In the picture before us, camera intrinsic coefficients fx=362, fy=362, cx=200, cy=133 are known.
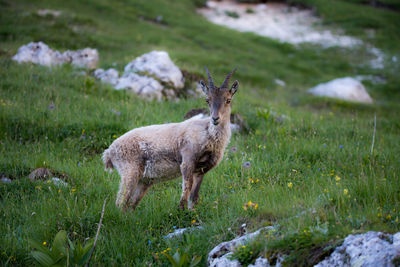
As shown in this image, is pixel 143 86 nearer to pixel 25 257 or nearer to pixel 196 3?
pixel 25 257

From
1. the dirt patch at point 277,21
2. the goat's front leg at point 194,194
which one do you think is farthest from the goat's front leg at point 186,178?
the dirt patch at point 277,21

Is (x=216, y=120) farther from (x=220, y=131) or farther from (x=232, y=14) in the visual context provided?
(x=232, y=14)

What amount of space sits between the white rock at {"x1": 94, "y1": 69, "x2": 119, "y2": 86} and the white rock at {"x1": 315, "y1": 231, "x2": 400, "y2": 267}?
37.3 feet

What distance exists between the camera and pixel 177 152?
21.2 ft

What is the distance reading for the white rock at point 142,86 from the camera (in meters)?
13.3

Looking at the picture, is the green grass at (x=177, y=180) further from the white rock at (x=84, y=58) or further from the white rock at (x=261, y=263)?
the white rock at (x=84, y=58)

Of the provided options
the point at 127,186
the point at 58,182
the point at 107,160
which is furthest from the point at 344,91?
the point at 58,182

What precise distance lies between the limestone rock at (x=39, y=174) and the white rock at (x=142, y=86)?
20.1 feet

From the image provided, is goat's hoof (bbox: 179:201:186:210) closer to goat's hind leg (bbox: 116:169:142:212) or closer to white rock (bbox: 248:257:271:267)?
goat's hind leg (bbox: 116:169:142:212)

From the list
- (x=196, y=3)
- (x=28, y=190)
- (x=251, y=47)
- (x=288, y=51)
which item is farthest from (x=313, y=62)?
(x=28, y=190)

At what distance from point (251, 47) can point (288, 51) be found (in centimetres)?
325

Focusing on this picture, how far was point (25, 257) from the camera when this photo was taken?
17.0 ft

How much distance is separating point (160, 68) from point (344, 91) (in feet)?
35.9

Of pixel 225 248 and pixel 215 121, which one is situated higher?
pixel 215 121
